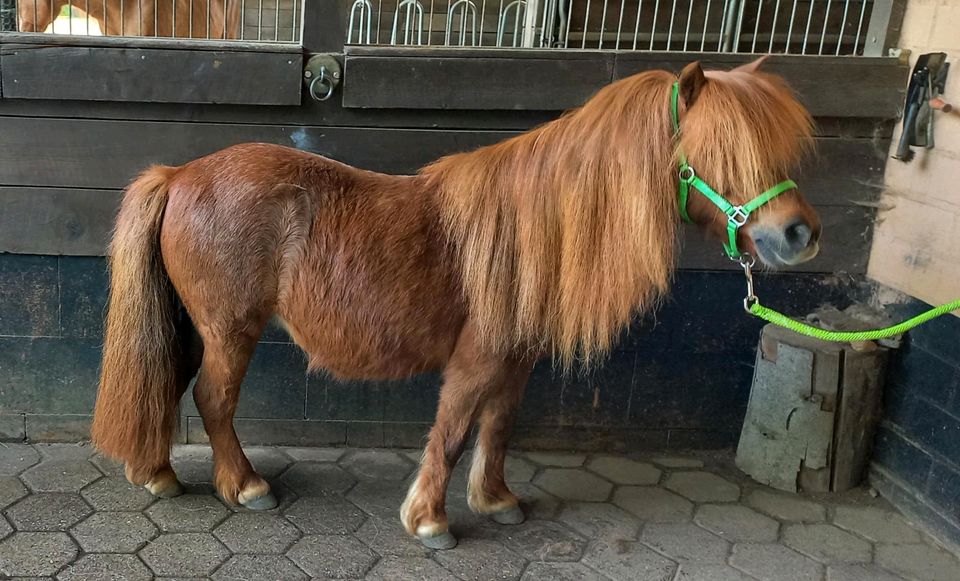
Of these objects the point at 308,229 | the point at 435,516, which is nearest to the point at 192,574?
the point at 435,516

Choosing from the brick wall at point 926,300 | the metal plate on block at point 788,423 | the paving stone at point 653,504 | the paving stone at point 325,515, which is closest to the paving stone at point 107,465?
the paving stone at point 325,515

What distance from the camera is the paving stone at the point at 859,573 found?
263 centimetres

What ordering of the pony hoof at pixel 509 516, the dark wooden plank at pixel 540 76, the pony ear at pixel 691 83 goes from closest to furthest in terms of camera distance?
the pony ear at pixel 691 83 → the pony hoof at pixel 509 516 → the dark wooden plank at pixel 540 76

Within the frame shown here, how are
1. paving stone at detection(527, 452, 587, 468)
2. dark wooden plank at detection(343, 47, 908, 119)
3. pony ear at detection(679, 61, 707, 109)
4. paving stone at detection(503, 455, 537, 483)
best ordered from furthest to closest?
paving stone at detection(527, 452, 587, 468) < paving stone at detection(503, 455, 537, 483) < dark wooden plank at detection(343, 47, 908, 119) < pony ear at detection(679, 61, 707, 109)

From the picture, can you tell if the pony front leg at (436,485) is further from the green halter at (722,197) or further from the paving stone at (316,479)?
the green halter at (722,197)

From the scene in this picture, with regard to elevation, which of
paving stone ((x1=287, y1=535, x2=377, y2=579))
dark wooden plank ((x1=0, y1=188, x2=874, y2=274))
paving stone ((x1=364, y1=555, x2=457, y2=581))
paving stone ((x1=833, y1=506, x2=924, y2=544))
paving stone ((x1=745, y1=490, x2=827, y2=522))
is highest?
dark wooden plank ((x1=0, y1=188, x2=874, y2=274))

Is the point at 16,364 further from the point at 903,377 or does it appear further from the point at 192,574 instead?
the point at 903,377

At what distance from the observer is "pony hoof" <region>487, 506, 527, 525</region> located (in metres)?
2.84

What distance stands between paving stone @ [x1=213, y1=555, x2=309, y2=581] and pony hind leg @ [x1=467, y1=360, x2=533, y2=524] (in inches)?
27.2

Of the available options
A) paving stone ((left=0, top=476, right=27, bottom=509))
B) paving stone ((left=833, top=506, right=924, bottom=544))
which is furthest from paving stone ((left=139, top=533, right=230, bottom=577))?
paving stone ((left=833, top=506, right=924, bottom=544))

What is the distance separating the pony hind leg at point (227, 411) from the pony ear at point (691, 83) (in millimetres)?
1568

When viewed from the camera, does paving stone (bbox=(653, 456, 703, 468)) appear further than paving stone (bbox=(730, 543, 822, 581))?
Yes

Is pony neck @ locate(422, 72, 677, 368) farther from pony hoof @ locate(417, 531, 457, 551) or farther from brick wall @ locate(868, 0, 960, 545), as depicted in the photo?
brick wall @ locate(868, 0, 960, 545)

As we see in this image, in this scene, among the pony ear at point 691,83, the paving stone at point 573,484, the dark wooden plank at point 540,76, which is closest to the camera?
the pony ear at point 691,83
